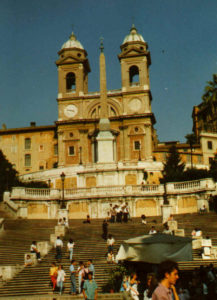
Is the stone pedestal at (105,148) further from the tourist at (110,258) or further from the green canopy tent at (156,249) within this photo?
the green canopy tent at (156,249)

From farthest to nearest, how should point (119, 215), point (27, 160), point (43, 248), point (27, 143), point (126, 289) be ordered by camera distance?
point (27, 143) → point (27, 160) → point (119, 215) → point (43, 248) → point (126, 289)

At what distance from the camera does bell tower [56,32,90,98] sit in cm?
8256

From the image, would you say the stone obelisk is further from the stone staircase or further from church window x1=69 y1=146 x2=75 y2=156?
the stone staircase

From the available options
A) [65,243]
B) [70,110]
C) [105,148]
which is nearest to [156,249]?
[65,243]

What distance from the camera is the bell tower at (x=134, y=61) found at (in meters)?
80.8

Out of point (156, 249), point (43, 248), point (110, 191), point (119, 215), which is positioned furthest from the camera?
point (110, 191)

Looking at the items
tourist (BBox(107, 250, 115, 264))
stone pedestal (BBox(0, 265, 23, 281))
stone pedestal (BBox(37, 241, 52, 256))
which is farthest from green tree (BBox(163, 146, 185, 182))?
stone pedestal (BBox(0, 265, 23, 281))

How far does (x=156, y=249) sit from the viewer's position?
18641mm

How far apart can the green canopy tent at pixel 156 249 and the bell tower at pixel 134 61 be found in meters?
62.6

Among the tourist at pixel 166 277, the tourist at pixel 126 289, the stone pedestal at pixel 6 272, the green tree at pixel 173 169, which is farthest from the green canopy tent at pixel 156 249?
the green tree at pixel 173 169

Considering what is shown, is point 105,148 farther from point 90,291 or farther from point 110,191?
point 90,291

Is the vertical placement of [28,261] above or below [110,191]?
below

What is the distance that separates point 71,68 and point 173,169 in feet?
108

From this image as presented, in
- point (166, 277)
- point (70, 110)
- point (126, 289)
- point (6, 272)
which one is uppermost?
point (70, 110)
